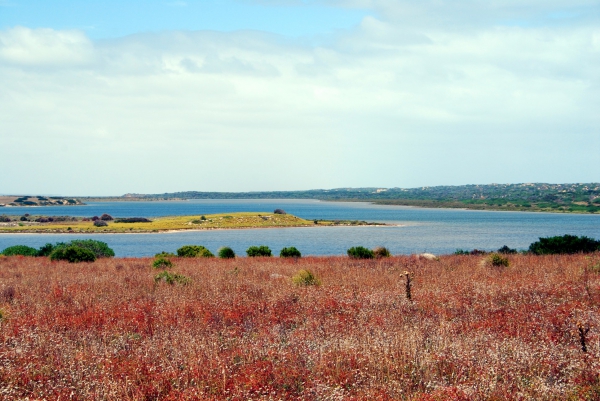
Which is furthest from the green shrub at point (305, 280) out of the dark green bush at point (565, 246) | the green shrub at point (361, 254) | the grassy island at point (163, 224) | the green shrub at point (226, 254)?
the grassy island at point (163, 224)

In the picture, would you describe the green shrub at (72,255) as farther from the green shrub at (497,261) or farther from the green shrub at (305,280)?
the green shrub at (497,261)

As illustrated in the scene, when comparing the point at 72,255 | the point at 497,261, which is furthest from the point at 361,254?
the point at 72,255

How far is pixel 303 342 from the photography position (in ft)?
27.4

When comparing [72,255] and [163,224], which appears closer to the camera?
[72,255]

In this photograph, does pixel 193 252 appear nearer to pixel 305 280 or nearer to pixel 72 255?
pixel 72 255

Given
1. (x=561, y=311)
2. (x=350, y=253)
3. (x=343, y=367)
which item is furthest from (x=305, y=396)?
(x=350, y=253)

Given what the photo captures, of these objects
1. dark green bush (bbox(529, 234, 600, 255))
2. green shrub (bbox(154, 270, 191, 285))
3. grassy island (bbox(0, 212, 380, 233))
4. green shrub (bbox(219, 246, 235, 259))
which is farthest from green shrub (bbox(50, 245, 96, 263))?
grassy island (bbox(0, 212, 380, 233))

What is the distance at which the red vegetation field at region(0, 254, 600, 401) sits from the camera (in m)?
6.48

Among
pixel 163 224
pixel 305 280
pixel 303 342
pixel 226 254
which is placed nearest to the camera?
pixel 303 342

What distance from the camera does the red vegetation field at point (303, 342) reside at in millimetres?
6477

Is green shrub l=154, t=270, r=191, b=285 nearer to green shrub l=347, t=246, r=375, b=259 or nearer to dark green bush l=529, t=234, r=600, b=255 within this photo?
green shrub l=347, t=246, r=375, b=259

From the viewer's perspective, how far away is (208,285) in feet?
48.9

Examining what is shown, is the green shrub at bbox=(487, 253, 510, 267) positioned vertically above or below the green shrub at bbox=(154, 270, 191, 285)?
below

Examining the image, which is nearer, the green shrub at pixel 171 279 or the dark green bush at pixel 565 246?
the green shrub at pixel 171 279
